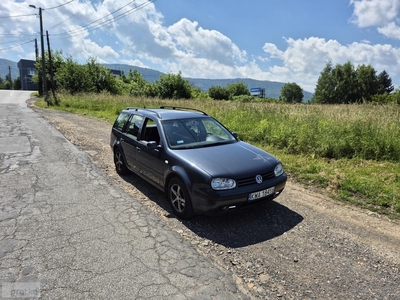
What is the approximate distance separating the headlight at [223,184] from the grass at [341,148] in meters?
2.45

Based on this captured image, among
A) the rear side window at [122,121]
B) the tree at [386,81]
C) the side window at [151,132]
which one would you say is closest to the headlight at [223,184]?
the side window at [151,132]

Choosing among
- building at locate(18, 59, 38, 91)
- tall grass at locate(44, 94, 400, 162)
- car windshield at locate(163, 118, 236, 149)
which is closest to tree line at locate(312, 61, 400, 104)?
tall grass at locate(44, 94, 400, 162)

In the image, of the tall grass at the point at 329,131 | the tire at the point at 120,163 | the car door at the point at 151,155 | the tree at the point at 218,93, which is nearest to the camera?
the car door at the point at 151,155

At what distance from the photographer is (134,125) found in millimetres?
5719

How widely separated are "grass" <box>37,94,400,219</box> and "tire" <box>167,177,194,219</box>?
2.85 metres

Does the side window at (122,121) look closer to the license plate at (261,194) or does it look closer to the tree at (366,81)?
the license plate at (261,194)

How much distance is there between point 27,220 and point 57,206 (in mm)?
527

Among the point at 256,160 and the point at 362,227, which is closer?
the point at 362,227

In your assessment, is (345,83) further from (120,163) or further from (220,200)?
(220,200)

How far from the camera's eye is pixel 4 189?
204 inches

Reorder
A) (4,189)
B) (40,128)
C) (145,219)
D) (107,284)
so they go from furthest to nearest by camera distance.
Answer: (40,128)
(4,189)
(145,219)
(107,284)

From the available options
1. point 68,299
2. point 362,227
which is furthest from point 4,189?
point 362,227

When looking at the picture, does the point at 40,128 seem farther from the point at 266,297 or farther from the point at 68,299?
the point at 266,297

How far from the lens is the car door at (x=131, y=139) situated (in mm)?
5491
